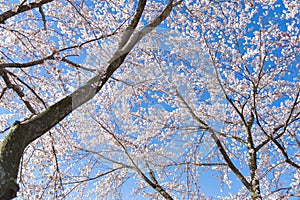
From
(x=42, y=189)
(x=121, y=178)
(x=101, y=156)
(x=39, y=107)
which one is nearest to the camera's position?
(x=39, y=107)

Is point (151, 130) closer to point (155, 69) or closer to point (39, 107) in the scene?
point (155, 69)

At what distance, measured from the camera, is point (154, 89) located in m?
6.41

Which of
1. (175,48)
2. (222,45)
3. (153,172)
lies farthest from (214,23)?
(153,172)

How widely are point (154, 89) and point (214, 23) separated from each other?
188 cm

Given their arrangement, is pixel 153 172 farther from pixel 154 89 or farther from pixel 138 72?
pixel 138 72

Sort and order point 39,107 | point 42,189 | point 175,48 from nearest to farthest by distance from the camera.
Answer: point 39,107 < point 42,189 < point 175,48

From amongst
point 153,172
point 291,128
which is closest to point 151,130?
point 153,172

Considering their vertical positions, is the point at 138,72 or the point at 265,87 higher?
the point at 265,87

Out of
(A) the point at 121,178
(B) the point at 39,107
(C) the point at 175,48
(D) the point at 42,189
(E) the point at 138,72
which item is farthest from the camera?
(A) the point at 121,178

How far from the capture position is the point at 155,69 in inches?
247

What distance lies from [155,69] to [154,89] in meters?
0.44

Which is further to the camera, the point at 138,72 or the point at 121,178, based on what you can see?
the point at 121,178

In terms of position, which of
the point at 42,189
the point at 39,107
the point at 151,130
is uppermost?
the point at 151,130

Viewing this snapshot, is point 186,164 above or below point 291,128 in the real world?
below
